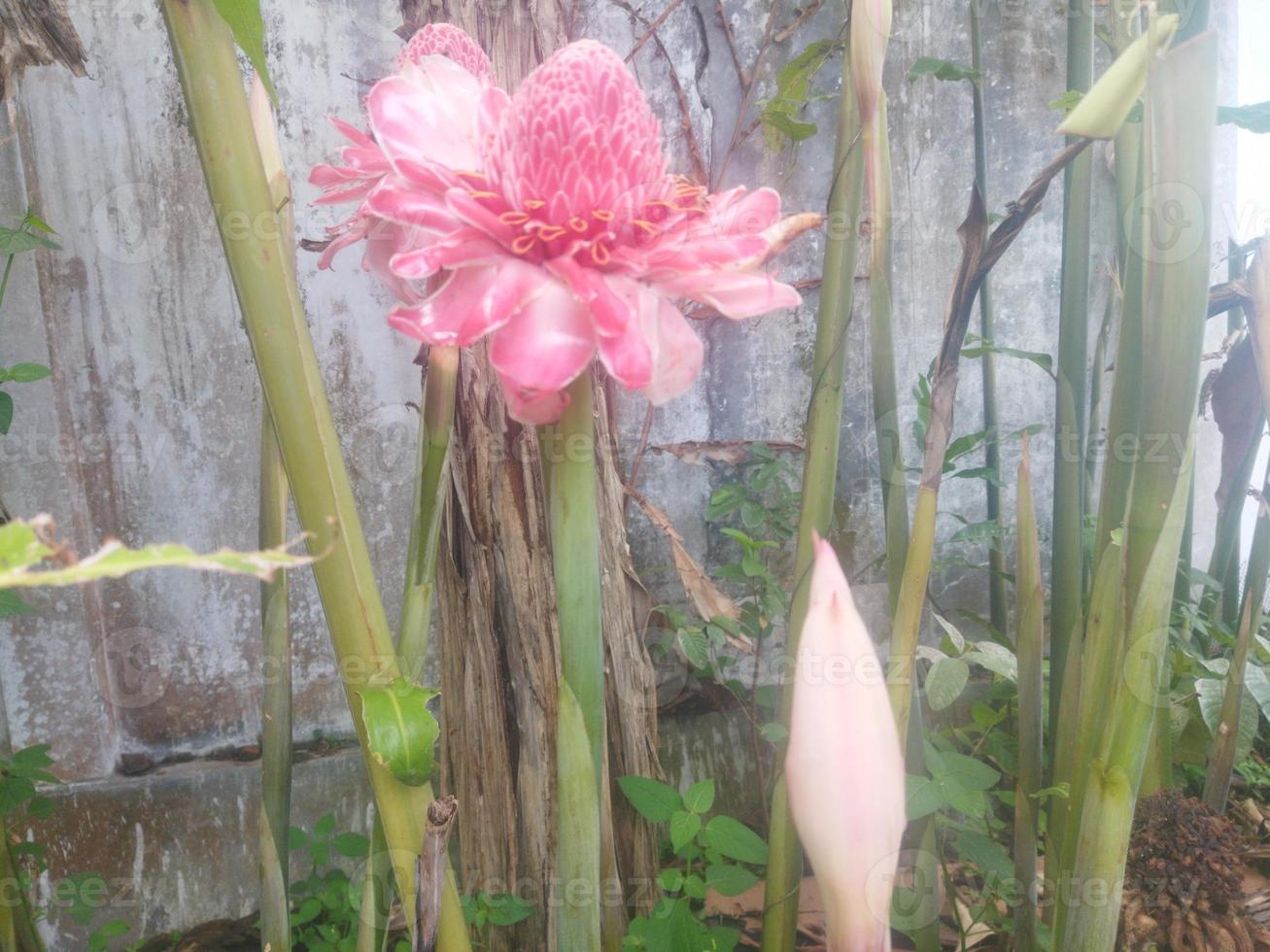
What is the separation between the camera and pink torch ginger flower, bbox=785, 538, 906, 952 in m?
0.25

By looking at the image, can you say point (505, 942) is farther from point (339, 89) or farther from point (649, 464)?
point (339, 89)

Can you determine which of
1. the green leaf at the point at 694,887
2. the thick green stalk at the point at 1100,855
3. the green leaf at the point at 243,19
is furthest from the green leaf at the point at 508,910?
the green leaf at the point at 243,19

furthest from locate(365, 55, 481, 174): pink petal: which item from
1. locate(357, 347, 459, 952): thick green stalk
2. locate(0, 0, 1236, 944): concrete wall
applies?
locate(0, 0, 1236, 944): concrete wall

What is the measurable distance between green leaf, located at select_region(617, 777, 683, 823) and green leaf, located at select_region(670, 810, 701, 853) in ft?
0.05

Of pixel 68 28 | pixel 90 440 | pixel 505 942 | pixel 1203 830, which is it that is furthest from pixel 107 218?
pixel 1203 830

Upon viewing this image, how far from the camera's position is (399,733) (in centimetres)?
38

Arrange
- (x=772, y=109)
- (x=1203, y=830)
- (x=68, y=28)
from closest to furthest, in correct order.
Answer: (x=1203, y=830), (x=68, y=28), (x=772, y=109)

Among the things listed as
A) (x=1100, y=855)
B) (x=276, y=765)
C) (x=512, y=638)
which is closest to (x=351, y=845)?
(x=512, y=638)

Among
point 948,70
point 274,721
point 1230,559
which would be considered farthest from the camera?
point 1230,559

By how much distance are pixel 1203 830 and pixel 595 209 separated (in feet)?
2.52

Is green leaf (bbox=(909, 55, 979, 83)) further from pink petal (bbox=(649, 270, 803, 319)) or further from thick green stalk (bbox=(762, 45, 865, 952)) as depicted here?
pink petal (bbox=(649, 270, 803, 319))

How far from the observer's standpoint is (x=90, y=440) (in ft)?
4.22

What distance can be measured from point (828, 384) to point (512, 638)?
17.6 inches

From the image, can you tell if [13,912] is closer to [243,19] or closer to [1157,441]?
[243,19]
